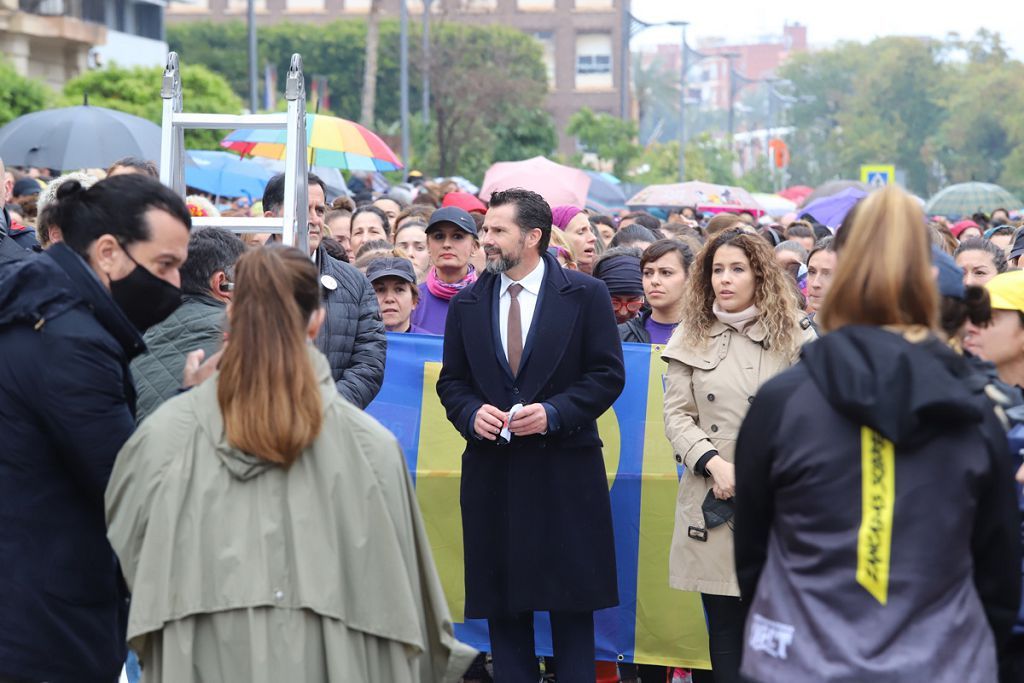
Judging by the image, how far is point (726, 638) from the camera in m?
5.57

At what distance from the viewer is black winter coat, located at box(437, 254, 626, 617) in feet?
19.7

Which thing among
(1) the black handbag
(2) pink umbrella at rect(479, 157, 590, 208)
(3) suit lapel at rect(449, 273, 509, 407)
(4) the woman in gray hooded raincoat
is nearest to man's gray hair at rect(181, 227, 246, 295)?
(4) the woman in gray hooded raincoat

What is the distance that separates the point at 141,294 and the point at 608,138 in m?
48.9

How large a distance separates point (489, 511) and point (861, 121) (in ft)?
303

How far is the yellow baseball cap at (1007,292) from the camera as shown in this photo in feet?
14.9

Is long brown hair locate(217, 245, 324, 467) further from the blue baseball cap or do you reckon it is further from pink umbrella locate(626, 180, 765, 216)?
pink umbrella locate(626, 180, 765, 216)

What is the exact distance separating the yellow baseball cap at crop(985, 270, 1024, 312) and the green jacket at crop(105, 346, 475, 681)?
78.7 inches

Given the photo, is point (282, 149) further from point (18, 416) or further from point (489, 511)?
point (18, 416)

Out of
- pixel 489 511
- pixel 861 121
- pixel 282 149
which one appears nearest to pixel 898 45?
pixel 861 121

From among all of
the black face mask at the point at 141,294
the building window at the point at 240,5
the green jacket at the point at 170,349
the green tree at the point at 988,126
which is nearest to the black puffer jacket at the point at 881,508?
the black face mask at the point at 141,294

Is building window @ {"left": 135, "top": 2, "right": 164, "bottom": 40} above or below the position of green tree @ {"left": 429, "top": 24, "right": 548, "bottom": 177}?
above

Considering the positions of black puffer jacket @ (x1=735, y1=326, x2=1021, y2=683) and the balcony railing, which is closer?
black puffer jacket @ (x1=735, y1=326, x2=1021, y2=683)

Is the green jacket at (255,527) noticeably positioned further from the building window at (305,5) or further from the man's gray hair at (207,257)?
the building window at (305,5)

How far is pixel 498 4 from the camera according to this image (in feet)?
313
